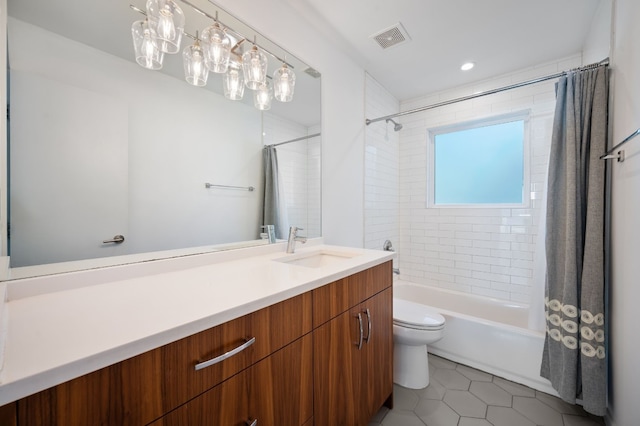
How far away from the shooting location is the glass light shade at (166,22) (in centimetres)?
104

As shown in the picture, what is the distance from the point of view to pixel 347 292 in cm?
111

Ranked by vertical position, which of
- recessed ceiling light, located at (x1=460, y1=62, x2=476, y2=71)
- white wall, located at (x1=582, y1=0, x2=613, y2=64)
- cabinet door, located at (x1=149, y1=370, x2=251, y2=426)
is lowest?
cabinet door, located at (x1=149, y1=370, x2=251, y2=426)

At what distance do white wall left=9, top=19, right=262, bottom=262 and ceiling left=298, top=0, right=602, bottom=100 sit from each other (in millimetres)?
1085

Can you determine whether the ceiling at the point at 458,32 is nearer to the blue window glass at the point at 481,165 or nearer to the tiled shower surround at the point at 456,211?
the tiled shower surround at the point at 456,211

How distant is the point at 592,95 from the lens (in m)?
1.48

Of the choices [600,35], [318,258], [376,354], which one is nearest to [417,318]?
[376,354]

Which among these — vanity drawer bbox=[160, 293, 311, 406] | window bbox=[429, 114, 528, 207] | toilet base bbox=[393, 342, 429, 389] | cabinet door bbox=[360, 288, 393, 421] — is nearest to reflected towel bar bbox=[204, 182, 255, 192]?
vanity drawer bbox=[160, 293, 311, 406]

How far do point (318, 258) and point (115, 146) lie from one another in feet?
3.75

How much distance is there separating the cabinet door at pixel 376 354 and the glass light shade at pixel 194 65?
4.34ft

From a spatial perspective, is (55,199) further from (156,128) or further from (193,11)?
(193,11)

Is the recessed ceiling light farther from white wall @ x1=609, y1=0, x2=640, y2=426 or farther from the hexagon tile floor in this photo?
the hexagon tile floor

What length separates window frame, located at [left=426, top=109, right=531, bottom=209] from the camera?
→ 2.36 meters

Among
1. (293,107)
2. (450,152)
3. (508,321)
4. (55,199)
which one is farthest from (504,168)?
(55,199)

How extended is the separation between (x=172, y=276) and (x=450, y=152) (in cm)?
289
